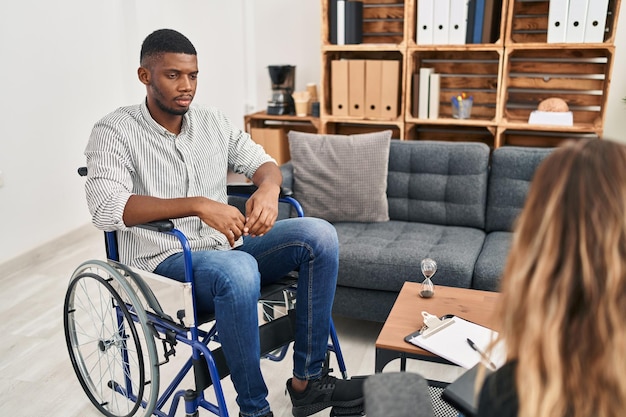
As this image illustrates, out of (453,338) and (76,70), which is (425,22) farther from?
(453,338)

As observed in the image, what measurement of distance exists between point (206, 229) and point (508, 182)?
4.58 ft

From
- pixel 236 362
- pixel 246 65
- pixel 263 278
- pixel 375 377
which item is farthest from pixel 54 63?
pixel 375 377

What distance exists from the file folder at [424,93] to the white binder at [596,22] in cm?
84

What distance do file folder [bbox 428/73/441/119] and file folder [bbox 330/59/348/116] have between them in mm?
507

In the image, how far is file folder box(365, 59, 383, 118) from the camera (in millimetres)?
3404

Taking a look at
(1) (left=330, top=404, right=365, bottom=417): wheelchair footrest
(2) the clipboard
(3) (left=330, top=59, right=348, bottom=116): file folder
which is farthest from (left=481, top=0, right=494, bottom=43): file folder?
(1) (left=330, top=404, right=365, bottom=417): wheelchair footrest

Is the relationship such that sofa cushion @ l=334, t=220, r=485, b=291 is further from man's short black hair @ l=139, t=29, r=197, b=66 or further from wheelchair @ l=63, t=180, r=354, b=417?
man's short black hair @ l=139, t=29, r=197, b=66

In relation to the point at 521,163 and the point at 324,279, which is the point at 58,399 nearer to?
the point at 324,279

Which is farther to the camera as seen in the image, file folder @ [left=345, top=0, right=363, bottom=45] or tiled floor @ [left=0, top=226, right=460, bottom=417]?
file folder @ [left=345, top=0, right=363, bottom=45]

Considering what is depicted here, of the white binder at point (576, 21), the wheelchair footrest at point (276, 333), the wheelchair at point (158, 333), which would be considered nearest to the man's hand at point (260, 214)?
the wheelchair at point (158, 333)

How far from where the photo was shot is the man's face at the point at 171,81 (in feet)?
5.84

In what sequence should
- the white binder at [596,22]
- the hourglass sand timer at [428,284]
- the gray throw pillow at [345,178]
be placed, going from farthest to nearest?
the white binder at [596,22], the gray throw pillow at [345,178], the hourglass sand timer at [428,284]

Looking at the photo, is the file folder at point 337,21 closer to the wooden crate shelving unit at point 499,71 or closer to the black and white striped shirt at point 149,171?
the wooden crate shelving unit at point 499,71

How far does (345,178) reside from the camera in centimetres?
262
